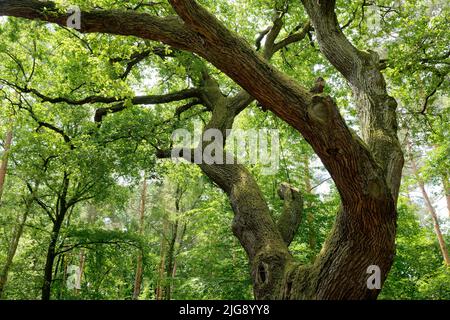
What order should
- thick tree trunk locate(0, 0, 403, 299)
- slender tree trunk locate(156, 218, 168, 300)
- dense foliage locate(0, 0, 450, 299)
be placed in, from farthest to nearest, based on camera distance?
1. slender tree trunk locate(156, 218, 168, 300)
2. dense foliage locate(0, 0, 450, 299)
3. thick tree trunk locate(0, 0, 403, 299)

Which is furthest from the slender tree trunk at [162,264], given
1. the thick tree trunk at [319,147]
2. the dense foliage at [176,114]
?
the thick tree trunk at [319,147]

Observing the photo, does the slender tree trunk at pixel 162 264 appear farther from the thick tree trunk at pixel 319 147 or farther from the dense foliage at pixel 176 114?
the thick tree trunk at pixel 319 147

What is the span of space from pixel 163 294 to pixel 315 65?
16379mm

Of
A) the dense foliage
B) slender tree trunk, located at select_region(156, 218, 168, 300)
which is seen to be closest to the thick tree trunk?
the dense foliage

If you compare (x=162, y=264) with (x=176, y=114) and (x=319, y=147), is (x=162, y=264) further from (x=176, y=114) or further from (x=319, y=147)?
(x=319, y=147)

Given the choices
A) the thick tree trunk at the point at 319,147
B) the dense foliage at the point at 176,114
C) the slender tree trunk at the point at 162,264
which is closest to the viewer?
the thick tree trunk at the point at 319,147

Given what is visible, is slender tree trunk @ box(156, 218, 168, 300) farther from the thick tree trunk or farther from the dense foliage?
the thick tree trunk

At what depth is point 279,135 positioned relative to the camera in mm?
9594

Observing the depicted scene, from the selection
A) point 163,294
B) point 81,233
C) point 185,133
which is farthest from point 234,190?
point 163,294

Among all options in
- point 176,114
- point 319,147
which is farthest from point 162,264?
point 319,147

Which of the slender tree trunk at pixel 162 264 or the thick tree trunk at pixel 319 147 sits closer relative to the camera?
the thick tree trunk at pixel 319 147

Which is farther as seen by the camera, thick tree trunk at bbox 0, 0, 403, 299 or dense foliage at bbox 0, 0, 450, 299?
dense foliage at bbox 0, 0, 450, 299
